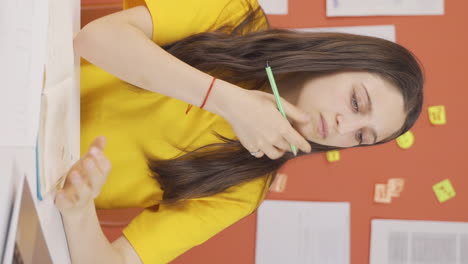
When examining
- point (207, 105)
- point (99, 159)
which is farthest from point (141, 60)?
point (99, 159)

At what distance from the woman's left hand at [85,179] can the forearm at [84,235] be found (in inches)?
1.0

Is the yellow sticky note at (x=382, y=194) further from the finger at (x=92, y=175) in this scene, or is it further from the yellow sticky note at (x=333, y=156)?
the finger at (x=92, y=175)

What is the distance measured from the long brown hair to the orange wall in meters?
0.58

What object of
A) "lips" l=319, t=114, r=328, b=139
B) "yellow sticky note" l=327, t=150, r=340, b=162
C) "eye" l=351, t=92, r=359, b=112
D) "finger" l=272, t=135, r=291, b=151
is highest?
"eye" l=351, t=92, r=359, b=112

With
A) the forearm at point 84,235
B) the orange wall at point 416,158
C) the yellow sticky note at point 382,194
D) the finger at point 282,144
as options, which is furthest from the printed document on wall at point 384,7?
the forearm at point 84,235

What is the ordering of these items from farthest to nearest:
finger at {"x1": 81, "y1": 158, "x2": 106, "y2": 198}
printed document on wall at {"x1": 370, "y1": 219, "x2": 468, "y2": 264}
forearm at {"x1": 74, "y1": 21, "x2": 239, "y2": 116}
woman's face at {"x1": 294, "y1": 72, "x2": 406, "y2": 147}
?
printed document on wall at {"x1": 370, "y1": 219, "x2": 468, "y2": 264}, woman's face at {"x1": 294, "y1": 72, "x2": 406, "y2": 147}, forearm at {"x1": 74, "y1": 21, "x2": 239, "y2": 116}, finger at {"x1": 81, "y1": 158, "x2": 106, "y2": 198}

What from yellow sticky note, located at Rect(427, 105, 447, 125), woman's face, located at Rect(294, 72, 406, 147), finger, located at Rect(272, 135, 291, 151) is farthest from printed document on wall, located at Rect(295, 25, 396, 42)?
finger, located at Rect(272, 135, 291, 151)

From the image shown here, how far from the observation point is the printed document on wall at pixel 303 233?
1604 millimetres

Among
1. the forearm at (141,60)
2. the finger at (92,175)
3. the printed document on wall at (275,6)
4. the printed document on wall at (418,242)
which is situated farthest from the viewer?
the printed document on wall at (275,6)

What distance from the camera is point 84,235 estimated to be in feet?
2.42

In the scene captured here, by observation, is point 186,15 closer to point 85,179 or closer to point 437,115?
point 85,179

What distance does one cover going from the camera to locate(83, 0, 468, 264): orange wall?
156 centimetres

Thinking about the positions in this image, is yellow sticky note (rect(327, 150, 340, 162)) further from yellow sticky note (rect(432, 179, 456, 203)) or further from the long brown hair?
the long brown hair

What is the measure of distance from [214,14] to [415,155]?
3.09ft
